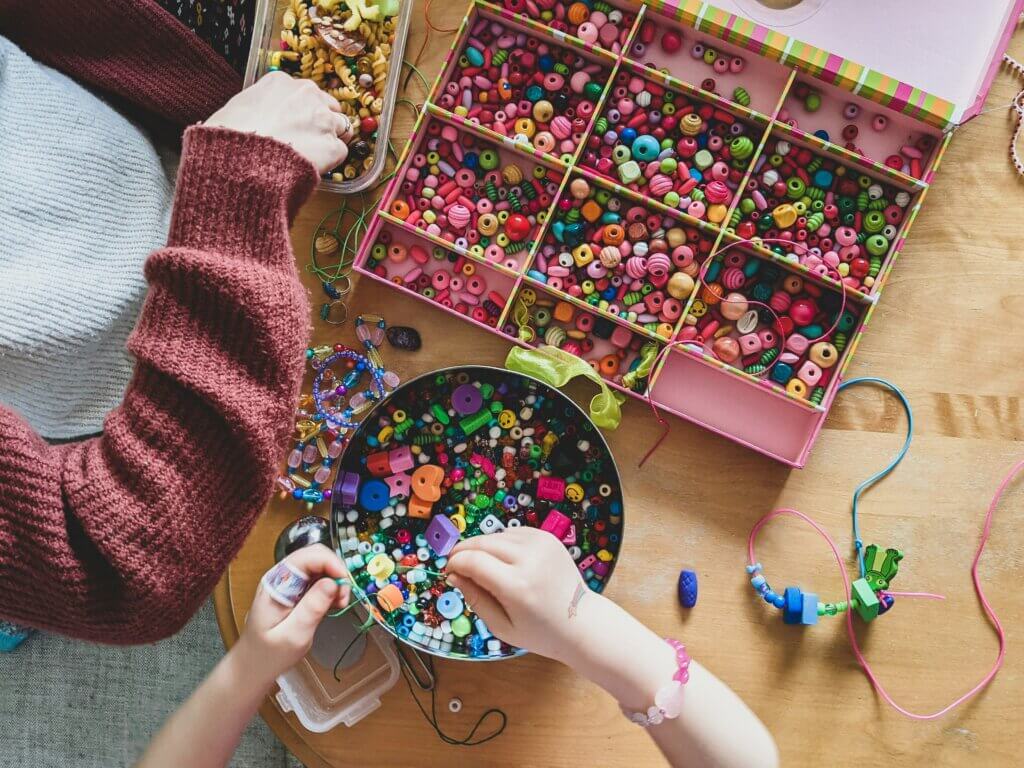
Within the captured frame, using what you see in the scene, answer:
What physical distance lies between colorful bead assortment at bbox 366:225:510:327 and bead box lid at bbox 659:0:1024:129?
44 centimetres

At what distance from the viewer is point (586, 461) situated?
102cm

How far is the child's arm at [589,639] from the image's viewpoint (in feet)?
2.77

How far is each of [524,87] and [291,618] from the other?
0.78 metres

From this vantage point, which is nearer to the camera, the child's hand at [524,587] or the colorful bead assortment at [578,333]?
the child's hand at [524,587]

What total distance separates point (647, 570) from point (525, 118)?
66cm

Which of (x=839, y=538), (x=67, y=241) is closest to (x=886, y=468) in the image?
(x=839, y=538)

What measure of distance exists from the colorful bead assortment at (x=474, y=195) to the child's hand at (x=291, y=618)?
476 mm

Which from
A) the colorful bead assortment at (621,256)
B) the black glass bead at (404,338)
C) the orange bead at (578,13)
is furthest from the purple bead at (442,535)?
the orange bead at (578,13)

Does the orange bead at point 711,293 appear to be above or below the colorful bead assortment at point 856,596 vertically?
above

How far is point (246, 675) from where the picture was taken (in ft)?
2.85

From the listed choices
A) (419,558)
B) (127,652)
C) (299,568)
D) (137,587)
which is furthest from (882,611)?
(127,652)

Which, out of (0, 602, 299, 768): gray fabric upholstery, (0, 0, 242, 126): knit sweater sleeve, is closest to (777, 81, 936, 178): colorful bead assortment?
(0, 0, 242, 126): knit sweater sleeve

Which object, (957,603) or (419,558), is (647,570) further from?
(957,603)

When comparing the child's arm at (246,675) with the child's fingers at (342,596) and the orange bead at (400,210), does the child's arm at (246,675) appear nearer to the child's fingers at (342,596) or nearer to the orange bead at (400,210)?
the child's fingers at (342,596)
